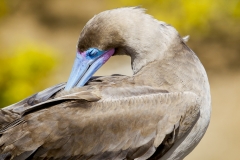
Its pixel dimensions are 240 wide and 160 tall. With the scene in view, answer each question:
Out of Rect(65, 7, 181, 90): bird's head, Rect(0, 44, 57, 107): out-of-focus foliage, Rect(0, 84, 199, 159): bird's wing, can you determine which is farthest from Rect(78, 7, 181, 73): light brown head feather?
Rect(0, 44, 57, 107): out-of-focus foliage

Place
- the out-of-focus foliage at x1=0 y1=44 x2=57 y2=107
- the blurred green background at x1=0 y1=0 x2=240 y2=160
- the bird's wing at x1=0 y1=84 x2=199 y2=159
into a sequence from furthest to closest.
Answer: the blurred green background at x1=0 y1=0 x2=240 y2=160 → the out-of-focus foliage at x1=0 y1=44 x2=57 y2=107 → the bird's wing at x1=0 y1=84 x2=199 y2=159

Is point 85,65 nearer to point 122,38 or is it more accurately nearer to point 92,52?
point 92,52

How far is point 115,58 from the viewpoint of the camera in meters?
6.25

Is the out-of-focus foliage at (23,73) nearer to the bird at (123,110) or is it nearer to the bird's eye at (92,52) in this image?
the bird at (123,110)

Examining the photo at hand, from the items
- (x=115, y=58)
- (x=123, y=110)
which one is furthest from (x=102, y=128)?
(x=115, y=58)

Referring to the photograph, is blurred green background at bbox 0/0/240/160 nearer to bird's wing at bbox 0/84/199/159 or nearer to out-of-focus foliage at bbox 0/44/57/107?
out-of-focus foliage at bbox 0/44/57/107

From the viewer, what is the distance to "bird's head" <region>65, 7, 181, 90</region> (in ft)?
9.62

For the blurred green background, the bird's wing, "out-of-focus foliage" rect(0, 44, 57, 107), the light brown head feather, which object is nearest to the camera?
the bird's wing

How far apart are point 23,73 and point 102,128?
1.86m

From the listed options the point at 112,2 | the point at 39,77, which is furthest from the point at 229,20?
the point at 39,77

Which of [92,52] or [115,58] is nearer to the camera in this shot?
[92,52]

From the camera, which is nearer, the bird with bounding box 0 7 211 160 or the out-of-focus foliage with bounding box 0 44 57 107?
the bird with bounding box 0 7 211 160

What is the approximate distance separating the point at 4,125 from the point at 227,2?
4.25 m

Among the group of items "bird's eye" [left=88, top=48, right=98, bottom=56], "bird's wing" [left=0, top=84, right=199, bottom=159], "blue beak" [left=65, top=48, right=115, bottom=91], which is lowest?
"bird's wing" [left=0, top=84, right=199, bottom=159]
